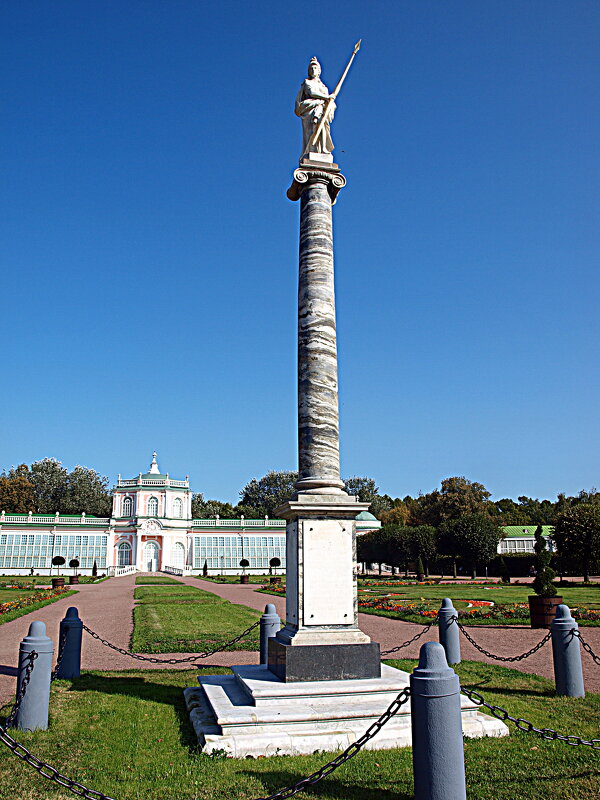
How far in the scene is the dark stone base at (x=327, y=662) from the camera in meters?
8.04

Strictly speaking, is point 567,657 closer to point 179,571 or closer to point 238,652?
point 238,652

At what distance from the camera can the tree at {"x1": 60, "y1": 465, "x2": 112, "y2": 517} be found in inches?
3310

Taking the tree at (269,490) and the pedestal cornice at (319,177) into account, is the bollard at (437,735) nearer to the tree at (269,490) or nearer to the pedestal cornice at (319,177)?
the pedestal cornice at (319,177)

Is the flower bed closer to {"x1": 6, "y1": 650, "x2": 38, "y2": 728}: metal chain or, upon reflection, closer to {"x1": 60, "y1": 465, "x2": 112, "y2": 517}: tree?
{"x1": 6, "y1": 650, "x2": 38, "y2": 728}: metal chain

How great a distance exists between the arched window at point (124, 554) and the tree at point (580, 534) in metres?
45.7

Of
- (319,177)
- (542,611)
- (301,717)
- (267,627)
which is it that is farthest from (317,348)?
(542,611)

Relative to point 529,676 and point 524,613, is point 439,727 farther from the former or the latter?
point 524,613

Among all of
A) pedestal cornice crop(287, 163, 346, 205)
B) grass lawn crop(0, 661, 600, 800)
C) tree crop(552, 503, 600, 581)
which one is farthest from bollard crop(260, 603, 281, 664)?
tree crop(552, 503, 600, 581)

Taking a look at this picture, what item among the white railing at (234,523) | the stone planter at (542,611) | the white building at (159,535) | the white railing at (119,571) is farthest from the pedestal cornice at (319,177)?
the white railing at (234,523)

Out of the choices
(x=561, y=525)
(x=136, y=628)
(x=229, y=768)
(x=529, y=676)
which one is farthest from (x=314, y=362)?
(x=561, y=525)

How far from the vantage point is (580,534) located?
4281 centimetres

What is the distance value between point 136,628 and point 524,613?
11.7 metres

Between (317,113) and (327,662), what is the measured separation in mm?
8671

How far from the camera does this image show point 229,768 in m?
6.01
